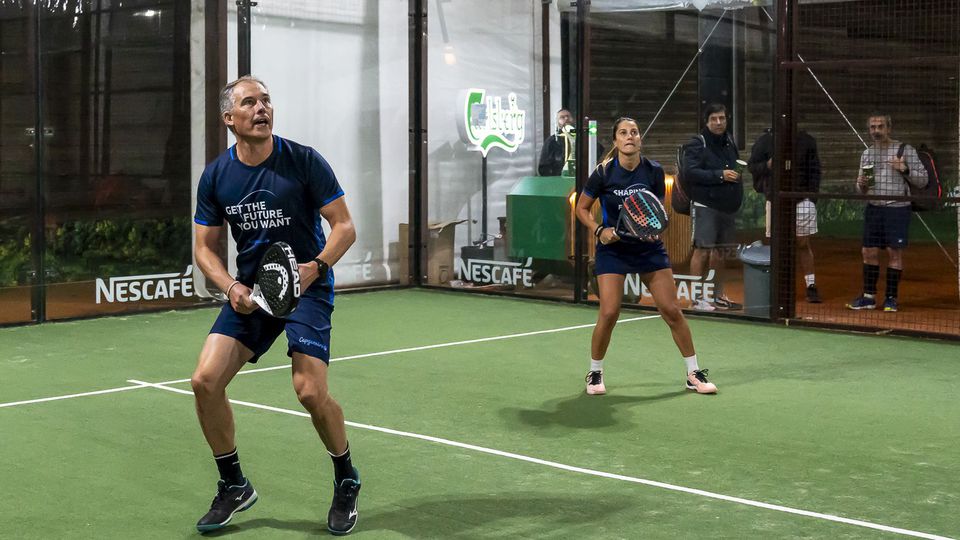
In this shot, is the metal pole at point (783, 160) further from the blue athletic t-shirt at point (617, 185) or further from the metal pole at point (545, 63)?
the blue athletic t-shirt at point (617, 185)

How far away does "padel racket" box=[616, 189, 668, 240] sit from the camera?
890cm

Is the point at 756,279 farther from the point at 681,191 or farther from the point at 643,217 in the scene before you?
the point at 643,217

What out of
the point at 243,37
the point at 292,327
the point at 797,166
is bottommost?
the point at 292,327

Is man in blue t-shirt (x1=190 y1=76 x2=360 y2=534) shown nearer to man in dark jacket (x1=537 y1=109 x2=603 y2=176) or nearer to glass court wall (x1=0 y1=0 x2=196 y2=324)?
glass court wall (x1=0 y1=0 x2=196 y2=324)

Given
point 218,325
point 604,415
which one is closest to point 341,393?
point 604,415

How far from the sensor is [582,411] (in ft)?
28.7

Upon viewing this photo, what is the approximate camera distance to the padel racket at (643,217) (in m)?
8.90

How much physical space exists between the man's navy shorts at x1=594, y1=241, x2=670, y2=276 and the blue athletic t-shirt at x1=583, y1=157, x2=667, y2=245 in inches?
2.7

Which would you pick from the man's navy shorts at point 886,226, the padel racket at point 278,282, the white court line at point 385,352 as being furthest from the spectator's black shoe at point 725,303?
the padel racket at point 278,282

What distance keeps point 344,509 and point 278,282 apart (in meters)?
1.08

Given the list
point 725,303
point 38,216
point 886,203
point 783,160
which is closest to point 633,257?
point 783,160

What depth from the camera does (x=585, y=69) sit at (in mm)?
14289

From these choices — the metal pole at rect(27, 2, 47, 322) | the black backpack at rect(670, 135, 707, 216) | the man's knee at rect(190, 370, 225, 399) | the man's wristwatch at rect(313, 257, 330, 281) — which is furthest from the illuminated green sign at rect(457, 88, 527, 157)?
the man's knee at rect(190, 370, 225, 399)

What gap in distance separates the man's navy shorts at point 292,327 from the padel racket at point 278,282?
7.5 inches
